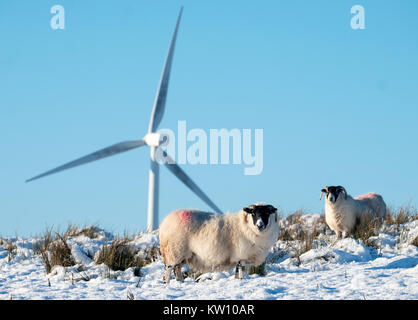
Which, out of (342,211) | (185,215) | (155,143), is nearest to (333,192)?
(342,211)

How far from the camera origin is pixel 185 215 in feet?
31.6

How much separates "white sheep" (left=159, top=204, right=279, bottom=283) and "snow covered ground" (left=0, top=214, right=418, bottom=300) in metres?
0.28

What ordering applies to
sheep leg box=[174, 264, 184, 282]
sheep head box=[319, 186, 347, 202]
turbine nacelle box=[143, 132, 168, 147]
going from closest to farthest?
1. sheep leg box=[174, 264, 184, 282]
2. sheep head box=[319, 186, 347, 202]
3. turbine nacelle box=[143, 132, 168, 147]

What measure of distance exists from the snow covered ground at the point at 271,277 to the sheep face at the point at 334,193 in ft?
4.09

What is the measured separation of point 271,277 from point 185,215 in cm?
206

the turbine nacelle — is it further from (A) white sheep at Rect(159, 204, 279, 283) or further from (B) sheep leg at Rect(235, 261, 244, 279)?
(B) sheep leg at Rect(235, 261, 244, 279)

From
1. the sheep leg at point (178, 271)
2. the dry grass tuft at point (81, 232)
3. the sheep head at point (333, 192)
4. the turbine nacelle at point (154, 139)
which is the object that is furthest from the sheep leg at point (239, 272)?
the turbine nacelle at point (154, 139)

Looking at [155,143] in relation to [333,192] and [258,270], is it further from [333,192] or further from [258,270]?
[258,270]

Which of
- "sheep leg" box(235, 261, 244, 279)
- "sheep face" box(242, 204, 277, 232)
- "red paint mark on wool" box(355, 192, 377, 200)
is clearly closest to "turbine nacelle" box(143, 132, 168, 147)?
"red paint mark on wool" box(355, 192, 377, 200)

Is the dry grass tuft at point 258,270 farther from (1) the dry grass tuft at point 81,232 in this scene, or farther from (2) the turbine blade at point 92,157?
(2) the turbine blade at point 92,157

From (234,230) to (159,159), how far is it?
2150cm

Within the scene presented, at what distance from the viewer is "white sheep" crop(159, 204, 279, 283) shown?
9086mm
